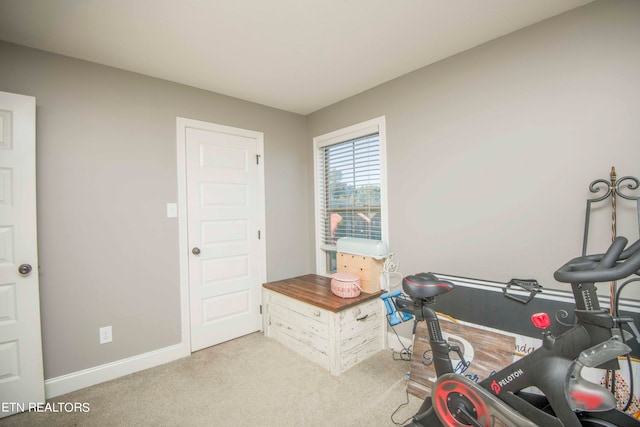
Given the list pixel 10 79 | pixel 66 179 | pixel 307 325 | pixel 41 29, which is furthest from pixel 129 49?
pixel 307 325

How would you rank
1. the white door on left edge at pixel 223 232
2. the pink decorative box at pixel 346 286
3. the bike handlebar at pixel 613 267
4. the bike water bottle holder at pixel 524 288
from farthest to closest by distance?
the white door on left edge at pixel 223 232
the pink decorative box at pixel 346 286
the bike water bottle holder at pixel 524 288
the bike handlebar at pixel 613 267

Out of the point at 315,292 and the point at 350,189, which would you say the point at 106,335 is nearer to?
the point at 315,292

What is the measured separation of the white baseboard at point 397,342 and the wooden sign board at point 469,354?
14.6 inches

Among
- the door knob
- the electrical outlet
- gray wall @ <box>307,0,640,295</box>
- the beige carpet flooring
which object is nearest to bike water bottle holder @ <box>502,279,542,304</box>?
gray wall @ <box>307,0,640,295</box>

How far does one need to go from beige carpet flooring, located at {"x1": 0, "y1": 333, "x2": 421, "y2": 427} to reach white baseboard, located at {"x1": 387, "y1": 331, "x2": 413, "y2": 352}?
0.37ft

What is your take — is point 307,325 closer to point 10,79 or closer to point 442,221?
point 442,221

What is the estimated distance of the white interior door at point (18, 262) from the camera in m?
1.86

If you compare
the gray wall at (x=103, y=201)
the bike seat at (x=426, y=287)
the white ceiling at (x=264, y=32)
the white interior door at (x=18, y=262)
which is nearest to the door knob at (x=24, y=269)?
the white interior door at (x=18, y=262)

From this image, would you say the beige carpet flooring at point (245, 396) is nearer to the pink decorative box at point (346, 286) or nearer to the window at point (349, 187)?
the pink decorative box at point (346, 286)

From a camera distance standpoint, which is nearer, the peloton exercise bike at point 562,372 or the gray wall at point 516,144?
the peloton exercise bike at point 562,372

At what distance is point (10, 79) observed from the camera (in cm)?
194

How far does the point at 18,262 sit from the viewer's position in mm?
1906

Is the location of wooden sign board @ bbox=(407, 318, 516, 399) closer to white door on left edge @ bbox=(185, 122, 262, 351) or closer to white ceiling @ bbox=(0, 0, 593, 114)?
white door on left edge @ bbox=(185, 122, 262, 351)

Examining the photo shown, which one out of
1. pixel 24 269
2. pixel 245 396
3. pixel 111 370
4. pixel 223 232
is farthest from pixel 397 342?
pixel 24 269
